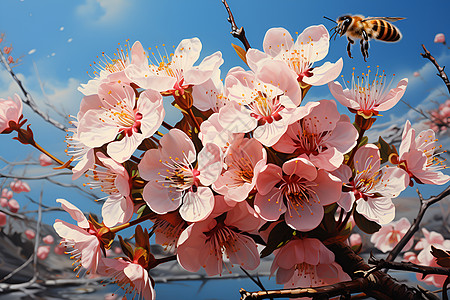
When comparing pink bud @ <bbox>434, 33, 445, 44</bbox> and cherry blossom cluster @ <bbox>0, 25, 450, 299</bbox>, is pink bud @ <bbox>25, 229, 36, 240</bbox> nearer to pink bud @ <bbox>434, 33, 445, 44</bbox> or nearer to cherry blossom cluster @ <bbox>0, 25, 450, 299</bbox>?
cherry blossom cluster @ <bbox>0, 25, 450, 299</bbox>

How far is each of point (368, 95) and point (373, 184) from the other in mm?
96

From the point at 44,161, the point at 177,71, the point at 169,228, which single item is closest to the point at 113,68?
the point at 177,71

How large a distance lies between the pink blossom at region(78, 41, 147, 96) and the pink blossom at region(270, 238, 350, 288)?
233mm

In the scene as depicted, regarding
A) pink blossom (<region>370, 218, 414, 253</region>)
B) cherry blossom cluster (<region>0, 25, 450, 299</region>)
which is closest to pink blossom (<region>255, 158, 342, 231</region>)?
cherry blossom cluster (<region>0, 25, 450, 299</region>)

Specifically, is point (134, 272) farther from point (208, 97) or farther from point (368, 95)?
point (368, 95)

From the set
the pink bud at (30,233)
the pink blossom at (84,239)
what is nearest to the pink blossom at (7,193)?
the pink bud at (30,233)

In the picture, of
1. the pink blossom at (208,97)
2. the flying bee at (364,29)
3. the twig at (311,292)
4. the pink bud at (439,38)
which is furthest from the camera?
the pink bud at (439,38)

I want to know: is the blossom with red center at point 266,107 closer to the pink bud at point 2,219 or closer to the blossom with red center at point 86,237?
the blossom with red center at point 86,237

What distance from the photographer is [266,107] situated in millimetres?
365

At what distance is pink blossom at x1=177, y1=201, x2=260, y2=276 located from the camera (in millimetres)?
367

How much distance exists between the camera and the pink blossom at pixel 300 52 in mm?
390

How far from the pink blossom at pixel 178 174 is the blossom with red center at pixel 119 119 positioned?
0.02 m

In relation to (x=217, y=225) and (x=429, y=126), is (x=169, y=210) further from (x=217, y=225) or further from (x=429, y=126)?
(x=429, y=126)

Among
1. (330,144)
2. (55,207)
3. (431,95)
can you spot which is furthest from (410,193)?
(55,207)
